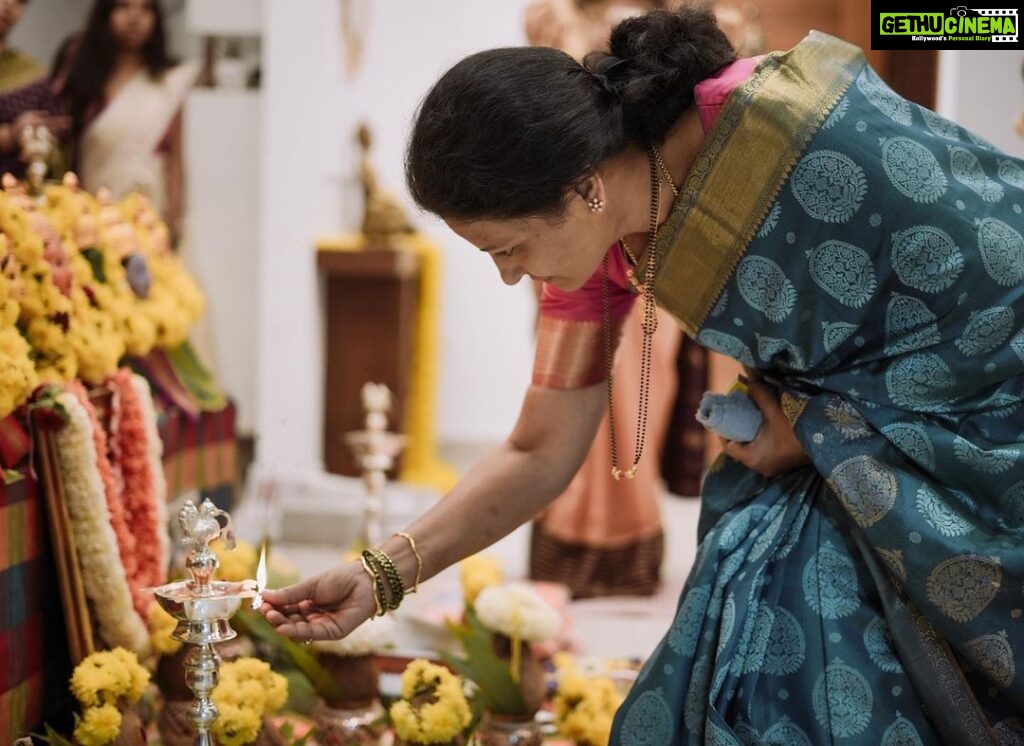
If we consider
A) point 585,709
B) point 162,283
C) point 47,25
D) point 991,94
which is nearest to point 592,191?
point 585,709

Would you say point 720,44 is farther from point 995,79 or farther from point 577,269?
point 995,79

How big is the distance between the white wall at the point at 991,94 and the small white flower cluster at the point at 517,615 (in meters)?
1.61

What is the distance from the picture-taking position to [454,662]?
1987mm

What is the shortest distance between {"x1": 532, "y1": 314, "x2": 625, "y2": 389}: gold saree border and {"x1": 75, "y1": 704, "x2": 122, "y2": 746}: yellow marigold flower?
713 mm

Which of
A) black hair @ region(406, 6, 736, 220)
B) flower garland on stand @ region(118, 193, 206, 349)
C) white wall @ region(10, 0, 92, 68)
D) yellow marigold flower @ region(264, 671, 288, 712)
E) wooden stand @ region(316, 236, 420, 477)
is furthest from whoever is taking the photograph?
wooden stand @ region(316, 236, 420, 477)

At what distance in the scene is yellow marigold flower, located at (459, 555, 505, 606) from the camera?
2180 millimetres

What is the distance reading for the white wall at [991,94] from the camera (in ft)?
9.45

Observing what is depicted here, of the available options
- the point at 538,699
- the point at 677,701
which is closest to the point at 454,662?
the point at 538,699

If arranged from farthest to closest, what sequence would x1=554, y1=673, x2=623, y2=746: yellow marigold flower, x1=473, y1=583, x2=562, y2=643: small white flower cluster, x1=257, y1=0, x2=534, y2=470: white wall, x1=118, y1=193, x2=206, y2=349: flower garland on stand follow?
x1=257, y1=0, x2=534, y2=470: white wall
x1=118, y1=193, x2=206, y2=349: flower garland on stand
x1=473, y1=583, x2=562, y2=643: small white flower cluster
x1=554, y1=673, x2=623, y2=746: yellow marigold flower

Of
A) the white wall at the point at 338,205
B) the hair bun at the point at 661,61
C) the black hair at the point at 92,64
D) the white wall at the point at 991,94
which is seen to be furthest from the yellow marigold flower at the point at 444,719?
the black hair at the point at 92,64

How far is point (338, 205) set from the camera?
519cm

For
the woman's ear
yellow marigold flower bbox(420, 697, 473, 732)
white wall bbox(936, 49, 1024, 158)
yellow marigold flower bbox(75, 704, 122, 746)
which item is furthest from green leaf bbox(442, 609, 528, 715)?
white wall bbox(936, 49, 1024, 158)

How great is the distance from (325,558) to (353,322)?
4.61ft

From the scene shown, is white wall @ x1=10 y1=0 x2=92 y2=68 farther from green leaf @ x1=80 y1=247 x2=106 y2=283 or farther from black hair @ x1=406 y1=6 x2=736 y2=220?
black hair @ x1=406 y1=6 x2=736 y2=220
